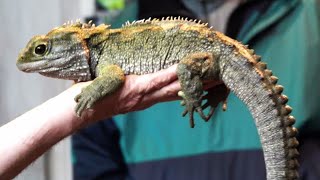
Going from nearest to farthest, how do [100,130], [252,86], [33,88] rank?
[252,86] < [33,88] < [100,130]

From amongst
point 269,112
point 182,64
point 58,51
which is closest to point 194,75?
point 182,64

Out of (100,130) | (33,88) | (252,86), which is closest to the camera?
(252,86)

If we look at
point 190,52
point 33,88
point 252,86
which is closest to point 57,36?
point 190,52

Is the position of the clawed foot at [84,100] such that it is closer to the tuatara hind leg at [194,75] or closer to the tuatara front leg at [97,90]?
the tuatara front leg at [97,90]

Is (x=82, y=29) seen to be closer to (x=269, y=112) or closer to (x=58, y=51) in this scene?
(x=58, y=51)

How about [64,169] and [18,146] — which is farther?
[64,169]

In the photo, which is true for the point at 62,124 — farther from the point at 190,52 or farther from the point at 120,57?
the point at 190,52

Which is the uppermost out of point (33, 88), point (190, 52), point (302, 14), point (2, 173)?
point (302, 14)

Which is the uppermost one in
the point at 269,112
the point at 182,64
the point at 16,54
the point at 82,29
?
the point at 16,54
